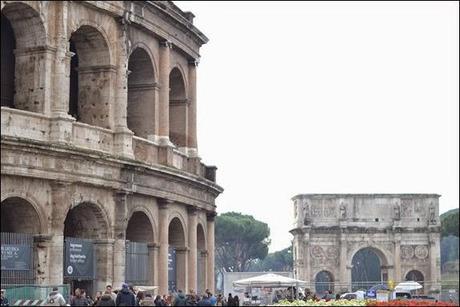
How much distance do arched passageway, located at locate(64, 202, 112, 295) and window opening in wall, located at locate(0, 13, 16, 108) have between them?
3.48 m

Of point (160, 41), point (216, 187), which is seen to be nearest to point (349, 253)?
point (216, 187)

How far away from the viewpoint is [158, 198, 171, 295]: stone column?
110ft

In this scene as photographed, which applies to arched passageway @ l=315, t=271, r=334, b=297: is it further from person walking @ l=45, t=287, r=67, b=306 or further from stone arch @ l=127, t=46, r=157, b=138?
person walking @ l=45, t=287, r=67, b=306

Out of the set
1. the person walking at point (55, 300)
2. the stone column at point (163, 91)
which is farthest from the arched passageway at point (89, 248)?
the person walking at point (55, 300)

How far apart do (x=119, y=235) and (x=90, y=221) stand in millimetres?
878

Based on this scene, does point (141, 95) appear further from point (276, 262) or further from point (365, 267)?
point (276, 262)

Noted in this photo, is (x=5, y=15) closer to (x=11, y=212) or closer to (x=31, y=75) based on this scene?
(x=31, y=75)

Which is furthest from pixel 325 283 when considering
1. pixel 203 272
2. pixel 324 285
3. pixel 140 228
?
pixel 140 228

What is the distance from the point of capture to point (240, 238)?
98.5 m

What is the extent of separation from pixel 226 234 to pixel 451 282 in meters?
20.2

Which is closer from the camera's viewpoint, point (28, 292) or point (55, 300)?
point (55, 300)

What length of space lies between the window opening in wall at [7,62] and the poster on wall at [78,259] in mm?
4078

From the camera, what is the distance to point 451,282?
87375 millimetres

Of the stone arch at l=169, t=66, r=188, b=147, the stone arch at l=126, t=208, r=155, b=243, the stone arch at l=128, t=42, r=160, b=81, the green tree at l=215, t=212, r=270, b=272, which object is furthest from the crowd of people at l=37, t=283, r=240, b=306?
the green tree at l=215, t=212, r=270, b=272
